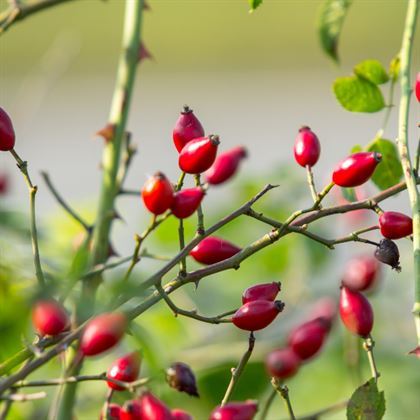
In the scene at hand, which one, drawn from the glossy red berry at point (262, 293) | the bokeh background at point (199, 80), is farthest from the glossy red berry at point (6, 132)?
the bokeh background at point (199, 80)

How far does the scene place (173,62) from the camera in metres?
6.37

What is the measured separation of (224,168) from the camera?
40.3 inches

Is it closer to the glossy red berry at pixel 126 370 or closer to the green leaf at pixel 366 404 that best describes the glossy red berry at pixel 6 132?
the glossy red berry at pixel 126 370

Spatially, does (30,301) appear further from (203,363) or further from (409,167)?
(203,363)

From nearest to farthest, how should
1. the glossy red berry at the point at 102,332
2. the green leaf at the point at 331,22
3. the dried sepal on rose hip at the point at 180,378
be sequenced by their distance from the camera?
the glossy red berry at the point at 102,332 < the dried sepal on rose hip at the point at 180,378 < the green leaf at the point at 331,22

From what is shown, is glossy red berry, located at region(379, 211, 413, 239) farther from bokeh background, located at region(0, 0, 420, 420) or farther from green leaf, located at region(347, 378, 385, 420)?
bokeh background, located at region(0, 0, 420, 420)

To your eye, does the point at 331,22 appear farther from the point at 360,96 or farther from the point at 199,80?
the point at 199,80

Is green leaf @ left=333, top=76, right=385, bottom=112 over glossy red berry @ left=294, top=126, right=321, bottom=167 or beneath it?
over

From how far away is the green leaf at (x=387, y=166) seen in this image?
3.23 ft

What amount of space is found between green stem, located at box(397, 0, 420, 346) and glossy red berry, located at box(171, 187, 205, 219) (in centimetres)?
16

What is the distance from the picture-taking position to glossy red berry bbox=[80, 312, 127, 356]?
62 centimetres

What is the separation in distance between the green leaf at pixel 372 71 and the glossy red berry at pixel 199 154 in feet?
0.90

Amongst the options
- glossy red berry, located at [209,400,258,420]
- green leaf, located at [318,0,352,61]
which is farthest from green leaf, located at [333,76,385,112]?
glossy red berry, located at [209,400,258,420]

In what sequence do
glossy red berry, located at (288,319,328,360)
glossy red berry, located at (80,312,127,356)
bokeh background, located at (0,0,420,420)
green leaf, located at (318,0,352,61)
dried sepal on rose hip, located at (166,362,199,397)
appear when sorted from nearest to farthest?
glossy red berry, located at (80,312,127,356), dried sepal on rose hip, located at (166,362,199,397), glossy red berry, located at (288,319,328,360), green leaf, located at (318,0,352,61), bokeh background, located at (0,0,420,420)
